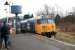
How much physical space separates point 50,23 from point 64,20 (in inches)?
824

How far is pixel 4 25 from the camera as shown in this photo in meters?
18.6

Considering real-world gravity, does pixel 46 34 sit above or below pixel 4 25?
below

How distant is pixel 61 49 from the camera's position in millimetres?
19062

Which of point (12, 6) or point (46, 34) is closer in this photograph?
point (46, 34)

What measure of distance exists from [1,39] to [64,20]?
132 feet

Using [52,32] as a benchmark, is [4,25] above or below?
above

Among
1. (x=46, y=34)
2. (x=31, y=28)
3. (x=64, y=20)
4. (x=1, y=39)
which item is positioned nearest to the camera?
(x=1, y=39)

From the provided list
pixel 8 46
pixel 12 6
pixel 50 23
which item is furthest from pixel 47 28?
pixel 8 46

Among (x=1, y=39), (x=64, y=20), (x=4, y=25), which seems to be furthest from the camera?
(x=64, y=20)

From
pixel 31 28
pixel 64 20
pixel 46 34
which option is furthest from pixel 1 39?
pixel 64 20

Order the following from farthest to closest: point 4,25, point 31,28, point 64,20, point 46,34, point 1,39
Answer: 1. point 64,20
2. point 31,28
3. point 46,34
4. point 1,39
5. point 4,25

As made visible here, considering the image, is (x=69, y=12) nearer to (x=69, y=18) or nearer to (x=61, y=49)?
(x=69, y=18)

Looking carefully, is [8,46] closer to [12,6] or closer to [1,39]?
[1,39]

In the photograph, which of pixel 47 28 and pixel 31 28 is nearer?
pixel 47 28
